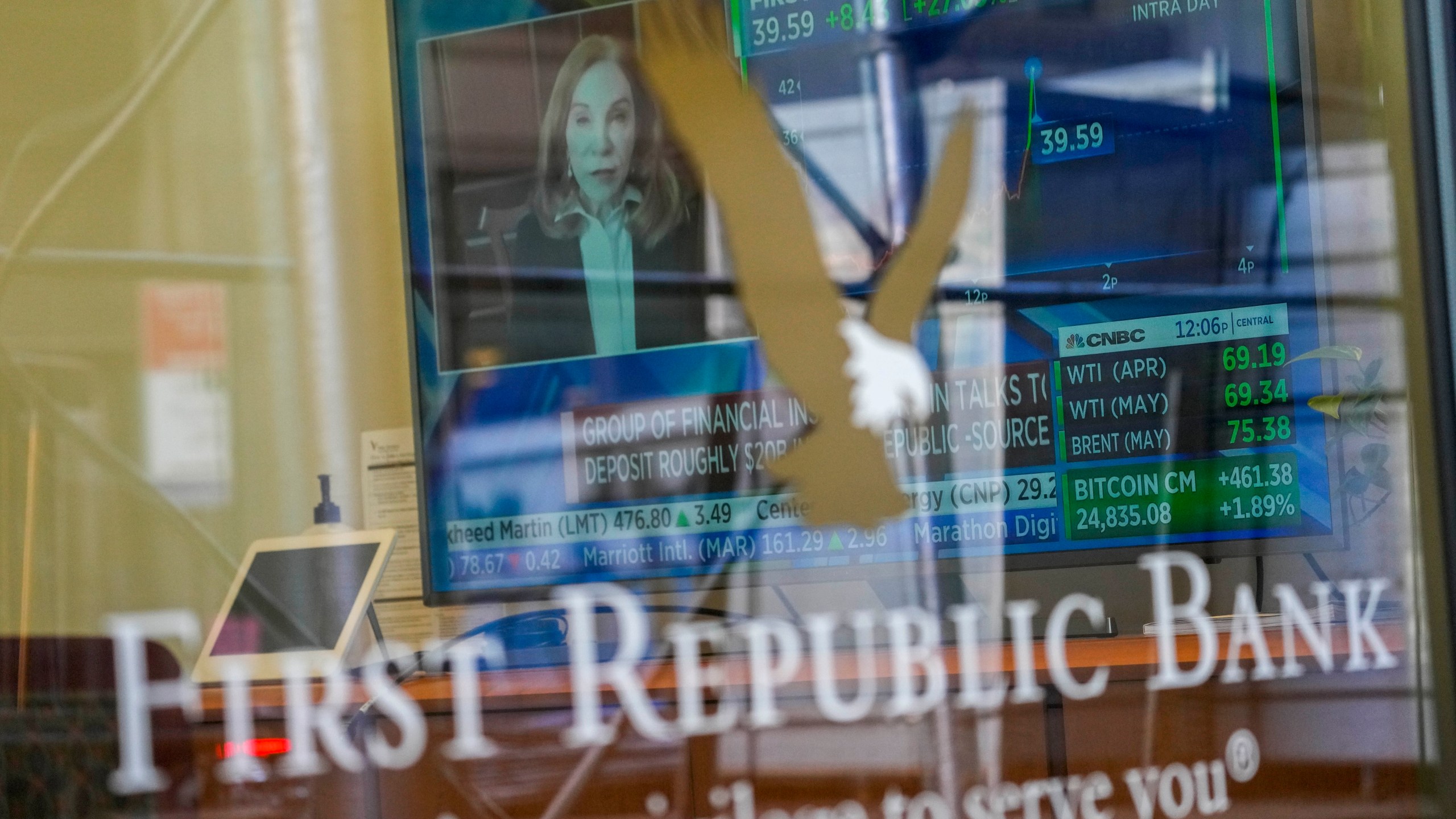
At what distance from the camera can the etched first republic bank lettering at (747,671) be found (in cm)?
74

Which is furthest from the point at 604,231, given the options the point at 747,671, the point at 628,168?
the point at 747,671

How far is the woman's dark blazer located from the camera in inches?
35.0

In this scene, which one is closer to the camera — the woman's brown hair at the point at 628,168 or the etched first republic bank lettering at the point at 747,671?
the etched first republic bank lettering at the point at 747,671

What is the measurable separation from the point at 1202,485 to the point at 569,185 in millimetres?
499

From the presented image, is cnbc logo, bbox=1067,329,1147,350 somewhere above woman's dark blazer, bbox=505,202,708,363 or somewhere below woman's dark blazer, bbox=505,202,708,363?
below

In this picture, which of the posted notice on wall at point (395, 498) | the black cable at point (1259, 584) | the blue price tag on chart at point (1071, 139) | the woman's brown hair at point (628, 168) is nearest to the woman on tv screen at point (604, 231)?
the woman's brown hair at point (628, 168)

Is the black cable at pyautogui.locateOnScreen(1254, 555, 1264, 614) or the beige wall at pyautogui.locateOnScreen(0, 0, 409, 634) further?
the black cable at pyautogui.locateOnScreen(1254, 555, 1264, 614)

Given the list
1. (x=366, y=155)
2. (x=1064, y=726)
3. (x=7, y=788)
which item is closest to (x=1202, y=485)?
(x=1064, y=726)

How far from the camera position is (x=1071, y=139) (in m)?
0.93

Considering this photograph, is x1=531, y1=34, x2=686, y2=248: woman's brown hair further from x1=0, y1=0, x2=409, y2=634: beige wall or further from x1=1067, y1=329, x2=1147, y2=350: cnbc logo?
x1=1067, y1=329, x2=1147, y2=350: cnbc logo

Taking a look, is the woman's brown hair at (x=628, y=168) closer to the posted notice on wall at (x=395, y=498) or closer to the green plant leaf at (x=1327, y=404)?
the posted notice on wall at (x=395, y=498)

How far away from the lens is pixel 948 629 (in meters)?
0.88

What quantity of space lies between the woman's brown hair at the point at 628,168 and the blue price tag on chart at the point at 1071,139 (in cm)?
26

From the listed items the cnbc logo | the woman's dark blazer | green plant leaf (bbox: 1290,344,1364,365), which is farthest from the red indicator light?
green plant leaf (bbox: 1290,344,1364,365)
